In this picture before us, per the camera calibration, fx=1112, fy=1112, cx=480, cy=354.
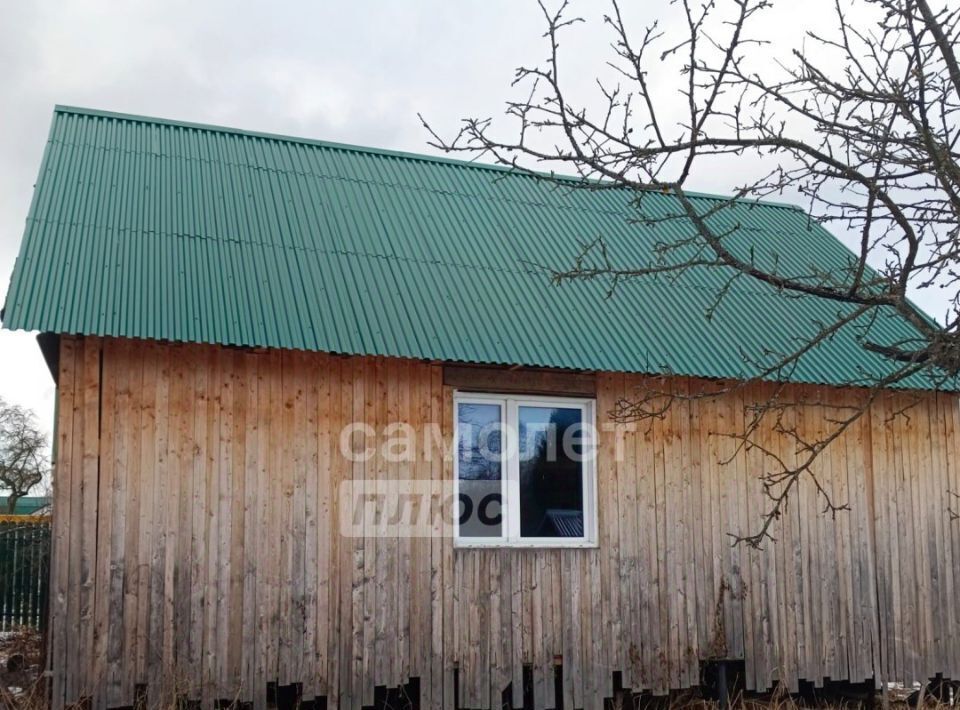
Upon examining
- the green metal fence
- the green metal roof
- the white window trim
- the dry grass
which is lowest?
the dry grass

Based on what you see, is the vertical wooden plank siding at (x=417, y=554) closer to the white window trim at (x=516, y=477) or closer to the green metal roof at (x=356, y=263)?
the white window trim at (x=516, y=477)

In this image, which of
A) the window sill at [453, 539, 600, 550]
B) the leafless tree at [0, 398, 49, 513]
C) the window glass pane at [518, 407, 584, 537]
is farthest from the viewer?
the leafless tree at [0, 398, 49, 513]

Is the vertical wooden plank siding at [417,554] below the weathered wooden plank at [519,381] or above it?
below

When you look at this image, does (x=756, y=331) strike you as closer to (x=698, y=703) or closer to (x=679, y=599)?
(x=679, y=599)

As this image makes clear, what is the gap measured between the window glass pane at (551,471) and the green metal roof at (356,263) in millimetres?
750

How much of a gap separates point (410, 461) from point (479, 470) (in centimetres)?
69

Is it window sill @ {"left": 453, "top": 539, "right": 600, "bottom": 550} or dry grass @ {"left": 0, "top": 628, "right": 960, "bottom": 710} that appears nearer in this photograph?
dry grass @ {"left": 0, "top": 628, "right": 960, "bottom": 710}

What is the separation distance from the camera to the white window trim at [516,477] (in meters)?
9.95

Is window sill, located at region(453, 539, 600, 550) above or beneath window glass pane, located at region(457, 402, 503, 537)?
beneath

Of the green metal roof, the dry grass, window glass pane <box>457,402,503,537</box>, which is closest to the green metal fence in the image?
the dry grass

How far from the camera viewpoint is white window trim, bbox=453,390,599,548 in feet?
32.7

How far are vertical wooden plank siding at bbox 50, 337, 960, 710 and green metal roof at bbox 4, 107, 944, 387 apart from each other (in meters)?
0.42

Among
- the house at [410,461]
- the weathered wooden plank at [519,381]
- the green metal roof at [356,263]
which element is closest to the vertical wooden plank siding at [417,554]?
the house at [410,461]

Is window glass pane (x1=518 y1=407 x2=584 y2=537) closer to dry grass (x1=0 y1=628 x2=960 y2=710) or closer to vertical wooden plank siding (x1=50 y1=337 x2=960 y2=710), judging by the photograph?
vertical wooden plank siding (x1=50 y1=337 x2=960 y2=710)
